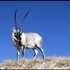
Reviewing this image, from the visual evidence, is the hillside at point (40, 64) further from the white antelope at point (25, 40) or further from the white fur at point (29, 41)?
the white fur at point (29, 41)

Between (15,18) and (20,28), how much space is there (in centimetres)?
111

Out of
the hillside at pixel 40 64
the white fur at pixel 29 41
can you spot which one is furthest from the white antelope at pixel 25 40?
the hillside at pixel 40 64

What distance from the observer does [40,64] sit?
18.3 metres

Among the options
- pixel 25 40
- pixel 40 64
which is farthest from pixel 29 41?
pixel 40 64

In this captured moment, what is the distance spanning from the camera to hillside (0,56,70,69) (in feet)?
56.4

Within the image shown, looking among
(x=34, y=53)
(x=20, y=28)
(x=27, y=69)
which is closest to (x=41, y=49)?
(x=34, y=53)

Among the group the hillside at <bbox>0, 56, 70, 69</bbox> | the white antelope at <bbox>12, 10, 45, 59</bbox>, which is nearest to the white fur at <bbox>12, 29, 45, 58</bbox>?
the white antelope at <bbox>12, 10, 45, 59</bbox>

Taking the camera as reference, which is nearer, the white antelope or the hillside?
the hillside

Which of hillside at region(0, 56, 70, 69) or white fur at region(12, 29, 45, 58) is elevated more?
white fur at region(12, 29, 45, 58)

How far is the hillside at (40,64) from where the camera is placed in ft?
56.4

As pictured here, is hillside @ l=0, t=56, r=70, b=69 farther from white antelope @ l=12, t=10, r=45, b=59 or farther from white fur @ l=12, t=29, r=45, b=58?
white fur @ l=12, t=29, r=45, b=58

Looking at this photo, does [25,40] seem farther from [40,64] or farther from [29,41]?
[40,64]

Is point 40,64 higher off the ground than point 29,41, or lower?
lower

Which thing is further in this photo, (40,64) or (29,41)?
(29,41)
